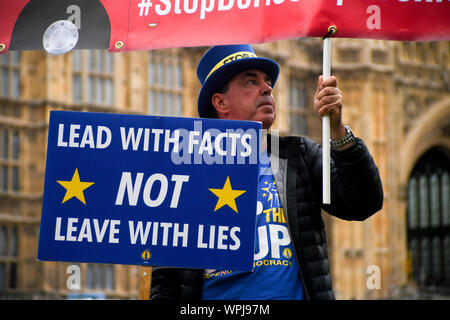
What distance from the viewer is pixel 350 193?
2.67 meters

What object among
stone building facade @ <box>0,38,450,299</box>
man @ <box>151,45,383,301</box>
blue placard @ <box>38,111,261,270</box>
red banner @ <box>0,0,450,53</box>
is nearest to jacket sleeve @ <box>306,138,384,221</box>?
man @ <box>151,45,383,301</box>

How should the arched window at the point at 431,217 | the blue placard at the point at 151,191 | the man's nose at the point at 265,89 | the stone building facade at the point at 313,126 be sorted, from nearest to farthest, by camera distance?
the blue placard at the point at 151,191 < the man's nose at the point at 265,89 < the stone building facade at the point at 313,126 < the arched window at the point at 431,217

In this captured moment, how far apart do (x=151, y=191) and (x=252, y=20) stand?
2.17 feet

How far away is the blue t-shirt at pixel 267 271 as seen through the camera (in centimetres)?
265

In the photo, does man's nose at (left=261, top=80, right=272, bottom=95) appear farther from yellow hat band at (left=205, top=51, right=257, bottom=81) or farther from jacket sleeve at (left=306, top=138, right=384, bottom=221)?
jacket sleeve at (left=306, top=138, right=384, bottom=221)

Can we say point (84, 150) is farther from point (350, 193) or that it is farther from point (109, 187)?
point (350, 193)

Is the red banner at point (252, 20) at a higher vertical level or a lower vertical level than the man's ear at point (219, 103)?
higher

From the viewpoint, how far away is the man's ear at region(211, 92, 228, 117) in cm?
303

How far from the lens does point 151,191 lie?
2635 millimetres

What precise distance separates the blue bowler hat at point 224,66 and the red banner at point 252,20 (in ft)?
0.75

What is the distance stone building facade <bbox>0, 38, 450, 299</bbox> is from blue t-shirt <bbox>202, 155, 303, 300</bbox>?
14.5 m

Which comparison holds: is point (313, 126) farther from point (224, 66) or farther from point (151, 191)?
point (151, 191)

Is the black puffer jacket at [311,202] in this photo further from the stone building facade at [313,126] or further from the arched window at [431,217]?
the arched window at [431,217]

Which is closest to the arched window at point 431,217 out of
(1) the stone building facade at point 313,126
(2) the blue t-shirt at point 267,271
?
(1) the stone building facade at point 313,126
